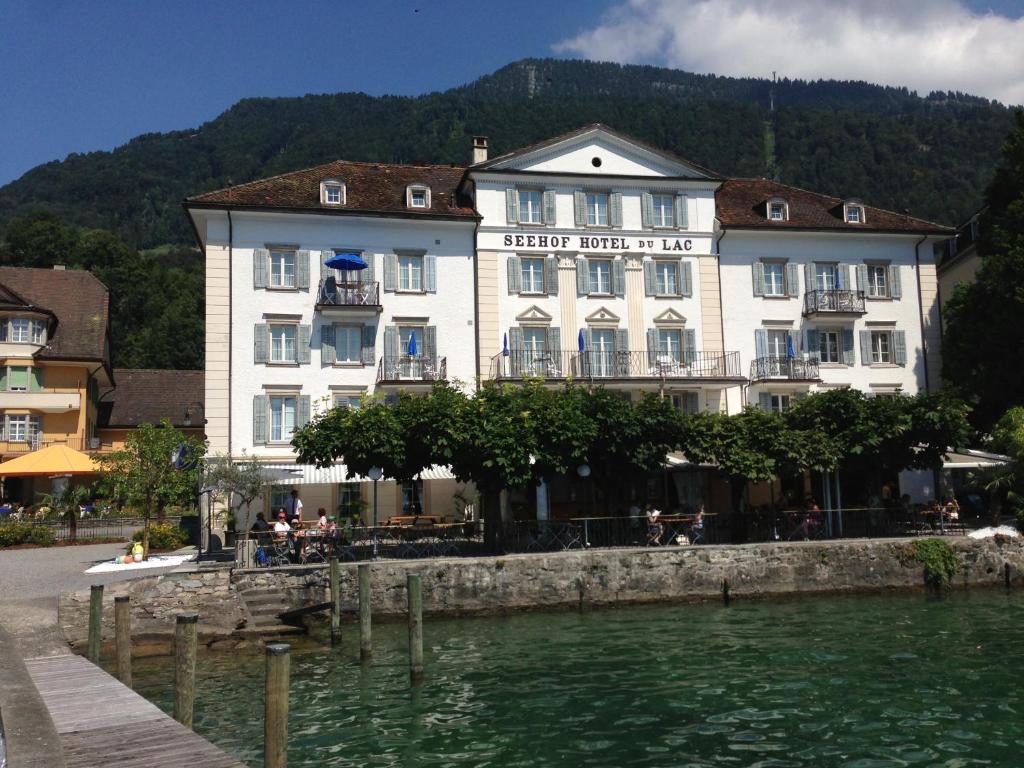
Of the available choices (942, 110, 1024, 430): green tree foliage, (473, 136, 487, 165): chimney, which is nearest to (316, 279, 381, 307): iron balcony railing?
(473, 136, 487, 165): chimney

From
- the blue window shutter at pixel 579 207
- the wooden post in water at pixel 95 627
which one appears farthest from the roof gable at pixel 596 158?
the wooden post in water at pixel 95 627

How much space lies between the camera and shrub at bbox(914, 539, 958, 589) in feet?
88.7

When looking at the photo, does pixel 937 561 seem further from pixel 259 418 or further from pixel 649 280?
pixel 259 418

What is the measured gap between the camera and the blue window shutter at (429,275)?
35.4 metres

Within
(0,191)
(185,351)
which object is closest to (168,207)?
(0,191)

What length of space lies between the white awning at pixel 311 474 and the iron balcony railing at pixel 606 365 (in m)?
4.71

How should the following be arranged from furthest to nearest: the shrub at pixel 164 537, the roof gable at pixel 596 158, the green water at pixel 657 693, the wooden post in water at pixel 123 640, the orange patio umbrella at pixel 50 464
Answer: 1. the roof gable at pixel 596 158
2. the orange patio umbrella at pixel 50 464
3. the shrub at pixel 164 537
4. the wooden post in water at pixel 123 640
5. the green water at pixel 657 693

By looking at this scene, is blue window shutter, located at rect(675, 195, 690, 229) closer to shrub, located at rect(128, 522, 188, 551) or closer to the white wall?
the white wall

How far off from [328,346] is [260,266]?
3840mm

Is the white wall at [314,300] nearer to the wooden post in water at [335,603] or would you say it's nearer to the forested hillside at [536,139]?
the wooden post in water at [335,603]

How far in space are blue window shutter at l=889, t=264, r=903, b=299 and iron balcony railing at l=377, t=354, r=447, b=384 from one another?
19.2 m

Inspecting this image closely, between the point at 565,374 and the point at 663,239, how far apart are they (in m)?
7.16

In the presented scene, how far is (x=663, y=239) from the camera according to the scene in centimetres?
3719

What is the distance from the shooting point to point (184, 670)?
1384cm
